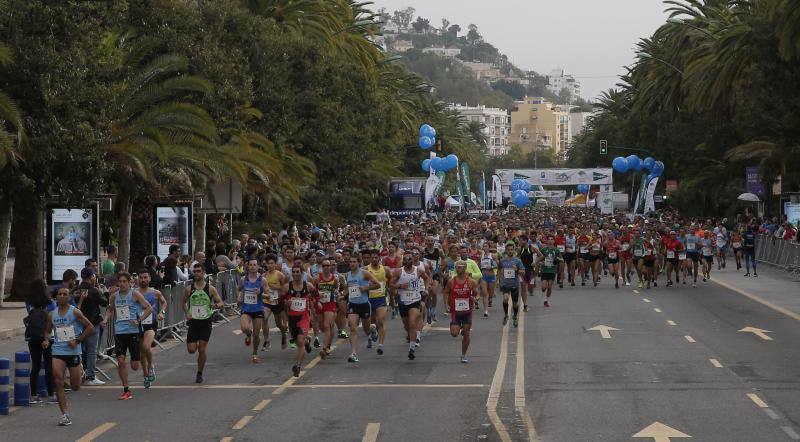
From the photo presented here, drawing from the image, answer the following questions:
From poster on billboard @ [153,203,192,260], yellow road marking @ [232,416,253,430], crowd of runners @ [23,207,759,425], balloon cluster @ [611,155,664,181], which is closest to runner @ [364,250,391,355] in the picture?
crowd of runners @ [23,207,759,425]

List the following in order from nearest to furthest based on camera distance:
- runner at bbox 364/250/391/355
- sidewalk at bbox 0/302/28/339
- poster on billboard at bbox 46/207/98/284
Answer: runner at bbox 364/250/391/355 < sidewalk at bbox 0/302/28/339 < poster on billboard at bbox 46/207/98/284

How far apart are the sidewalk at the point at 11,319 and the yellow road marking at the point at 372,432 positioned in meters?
12.0

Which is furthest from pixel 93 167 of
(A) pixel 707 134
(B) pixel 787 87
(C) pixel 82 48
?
(A) pixel 707 134

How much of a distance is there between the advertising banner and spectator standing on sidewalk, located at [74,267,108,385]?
8013 cm

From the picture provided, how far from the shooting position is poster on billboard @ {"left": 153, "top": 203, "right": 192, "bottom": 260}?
3359cm

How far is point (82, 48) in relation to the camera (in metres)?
27.9

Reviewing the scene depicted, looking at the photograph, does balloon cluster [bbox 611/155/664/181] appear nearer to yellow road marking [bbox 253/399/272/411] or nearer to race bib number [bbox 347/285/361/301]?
race bib number [bbox 347/285/361/301]

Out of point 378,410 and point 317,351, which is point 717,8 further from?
point 378,410

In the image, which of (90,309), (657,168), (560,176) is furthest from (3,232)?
(560,176)

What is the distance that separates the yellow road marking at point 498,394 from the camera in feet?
44.2

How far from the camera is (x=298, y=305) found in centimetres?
1991

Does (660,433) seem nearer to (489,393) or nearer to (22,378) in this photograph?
(489,393)

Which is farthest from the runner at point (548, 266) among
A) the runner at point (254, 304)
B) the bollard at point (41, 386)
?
the bollard at point (41, 386)

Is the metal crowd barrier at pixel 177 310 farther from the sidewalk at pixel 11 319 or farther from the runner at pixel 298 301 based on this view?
the sidewalk at pixel 11 319
